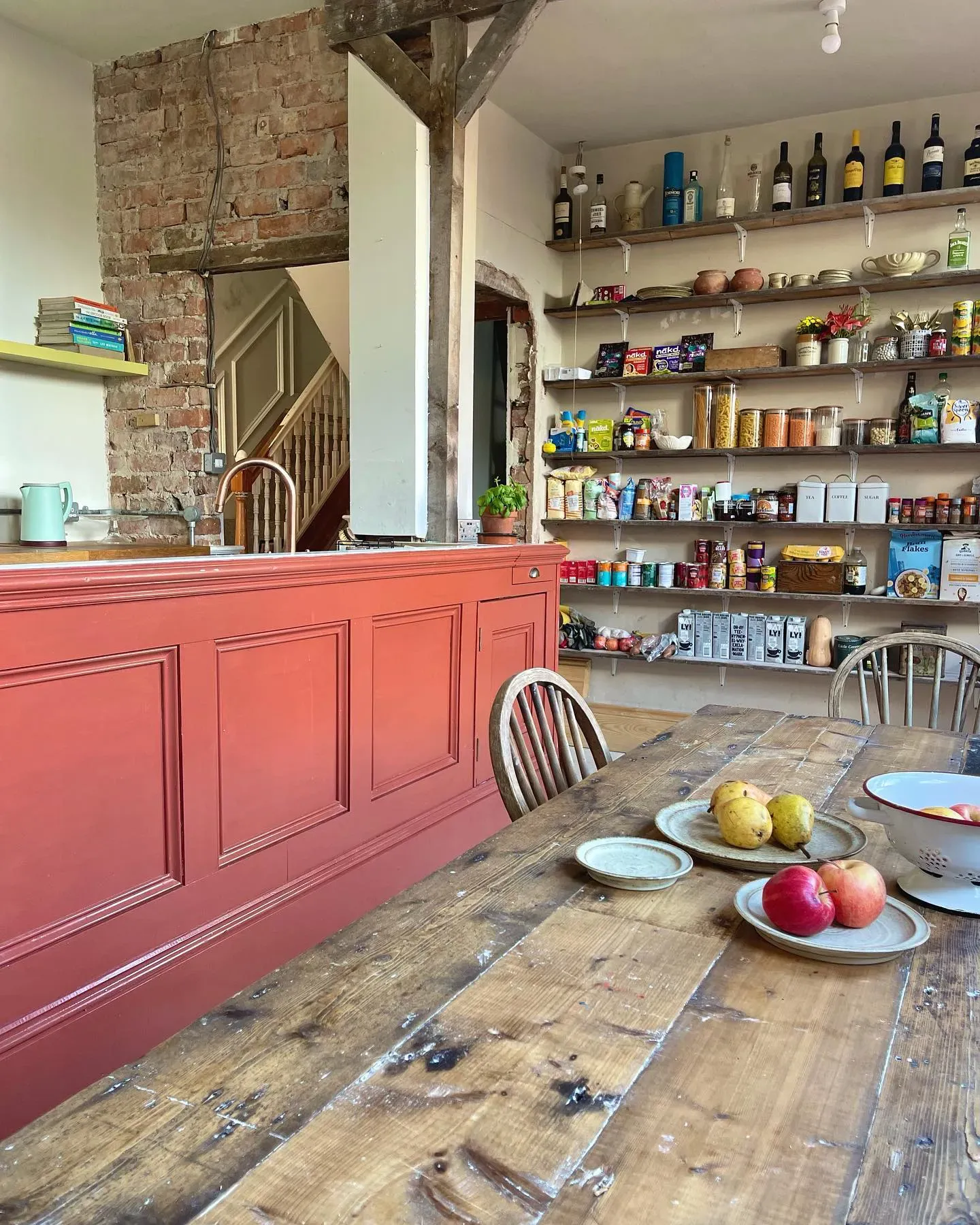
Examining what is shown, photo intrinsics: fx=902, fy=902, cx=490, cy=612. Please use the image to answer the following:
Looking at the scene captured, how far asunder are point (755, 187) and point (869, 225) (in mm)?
600

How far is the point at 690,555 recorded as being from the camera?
5.00 m

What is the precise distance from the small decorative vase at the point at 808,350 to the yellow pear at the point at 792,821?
3725 mm

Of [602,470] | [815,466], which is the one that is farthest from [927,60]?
[602,470]

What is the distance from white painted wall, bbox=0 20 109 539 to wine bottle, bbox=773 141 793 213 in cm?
326

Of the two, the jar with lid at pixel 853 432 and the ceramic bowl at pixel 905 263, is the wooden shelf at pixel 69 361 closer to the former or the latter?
the jar with lid at pixel 853 432

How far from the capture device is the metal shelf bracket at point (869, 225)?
14.3ft

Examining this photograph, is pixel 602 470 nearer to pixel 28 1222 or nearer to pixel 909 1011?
pixel 909 1011

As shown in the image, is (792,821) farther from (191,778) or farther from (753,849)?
(191,778)

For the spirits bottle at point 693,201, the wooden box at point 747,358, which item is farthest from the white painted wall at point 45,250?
the wooden box at point 747,358

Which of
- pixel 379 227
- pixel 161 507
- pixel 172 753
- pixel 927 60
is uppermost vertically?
pixel 927 60

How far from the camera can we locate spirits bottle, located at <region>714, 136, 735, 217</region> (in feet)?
15.0

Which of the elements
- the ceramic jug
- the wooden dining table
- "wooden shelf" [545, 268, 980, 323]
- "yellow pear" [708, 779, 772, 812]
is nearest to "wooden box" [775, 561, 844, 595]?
"wooden shelf" [545, 268, 980, 323]

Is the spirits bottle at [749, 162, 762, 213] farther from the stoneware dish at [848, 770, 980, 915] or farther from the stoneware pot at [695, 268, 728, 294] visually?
the stoneware dish at [848, 770, 980, 915]

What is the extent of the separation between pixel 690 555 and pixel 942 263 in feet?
6.06
